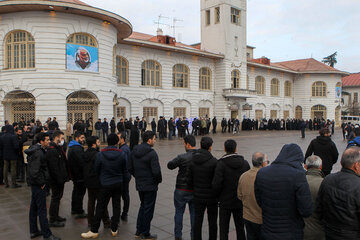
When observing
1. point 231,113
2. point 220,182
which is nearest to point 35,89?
point 220,182

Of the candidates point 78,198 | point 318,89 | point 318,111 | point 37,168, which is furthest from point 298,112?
point 37,168

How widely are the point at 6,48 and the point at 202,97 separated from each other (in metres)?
18.7

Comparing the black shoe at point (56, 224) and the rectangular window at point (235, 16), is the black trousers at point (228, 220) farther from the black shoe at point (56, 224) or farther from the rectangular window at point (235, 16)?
the rectangular window at point (235, 16)

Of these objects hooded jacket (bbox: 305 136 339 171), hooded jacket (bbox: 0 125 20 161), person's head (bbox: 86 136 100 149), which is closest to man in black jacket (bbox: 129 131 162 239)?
person's head (bbox: 86 136 100 149)

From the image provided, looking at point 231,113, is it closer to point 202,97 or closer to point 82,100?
point 202,97

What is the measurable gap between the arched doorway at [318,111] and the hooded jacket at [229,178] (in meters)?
44.6

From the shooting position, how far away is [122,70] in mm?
26219

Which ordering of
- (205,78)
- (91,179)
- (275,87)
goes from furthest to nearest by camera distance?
(275,87) → (205,78) → (91,179)

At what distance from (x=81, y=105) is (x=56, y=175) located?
15.3 m

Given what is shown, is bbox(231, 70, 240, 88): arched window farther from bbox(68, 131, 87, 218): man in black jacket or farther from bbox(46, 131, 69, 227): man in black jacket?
bbox(46, 131, 69, 227): man in black jacket

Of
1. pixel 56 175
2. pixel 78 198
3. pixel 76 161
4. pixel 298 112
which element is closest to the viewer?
pixel 56 175

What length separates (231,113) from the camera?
115 ft

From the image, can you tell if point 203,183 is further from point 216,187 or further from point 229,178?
point 229,178

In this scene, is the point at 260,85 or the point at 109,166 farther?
the point at 260,85
